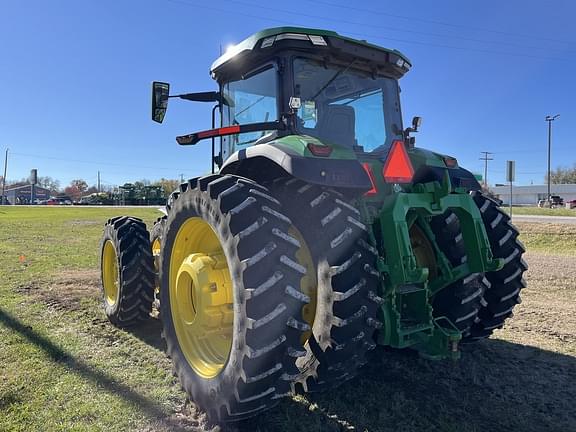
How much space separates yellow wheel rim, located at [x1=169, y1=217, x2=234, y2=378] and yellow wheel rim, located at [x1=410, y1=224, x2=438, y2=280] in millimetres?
1716

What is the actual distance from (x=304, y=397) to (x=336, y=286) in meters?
1.13

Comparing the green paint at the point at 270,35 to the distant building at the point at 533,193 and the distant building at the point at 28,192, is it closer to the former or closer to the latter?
the distant building at the point at 533,193

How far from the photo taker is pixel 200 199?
2982mm

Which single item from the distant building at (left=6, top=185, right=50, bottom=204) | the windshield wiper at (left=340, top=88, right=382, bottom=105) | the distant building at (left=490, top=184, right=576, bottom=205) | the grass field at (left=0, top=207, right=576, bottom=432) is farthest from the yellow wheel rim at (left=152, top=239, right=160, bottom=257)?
the distant building at (left=6, top=185, right=50, bottom=204)

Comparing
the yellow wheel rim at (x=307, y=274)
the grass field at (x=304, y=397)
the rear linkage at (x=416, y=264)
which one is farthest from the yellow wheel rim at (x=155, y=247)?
the rear linkage at (x=416, y=264)

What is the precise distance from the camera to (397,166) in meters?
3.17

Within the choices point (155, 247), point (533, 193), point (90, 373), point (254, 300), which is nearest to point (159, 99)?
point (155, 247)

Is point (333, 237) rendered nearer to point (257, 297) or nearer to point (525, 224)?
point (257, 297)

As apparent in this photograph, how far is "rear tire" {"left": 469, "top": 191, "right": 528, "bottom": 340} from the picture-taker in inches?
152

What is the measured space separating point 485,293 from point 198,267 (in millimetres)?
2665

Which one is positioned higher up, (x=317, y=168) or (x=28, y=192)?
(x=28, y=192)

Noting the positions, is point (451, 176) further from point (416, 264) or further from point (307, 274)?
point (307, 274)

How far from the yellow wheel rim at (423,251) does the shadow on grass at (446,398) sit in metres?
0.90

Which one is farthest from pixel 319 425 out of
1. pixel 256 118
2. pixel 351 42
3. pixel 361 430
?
pixel 351 42
